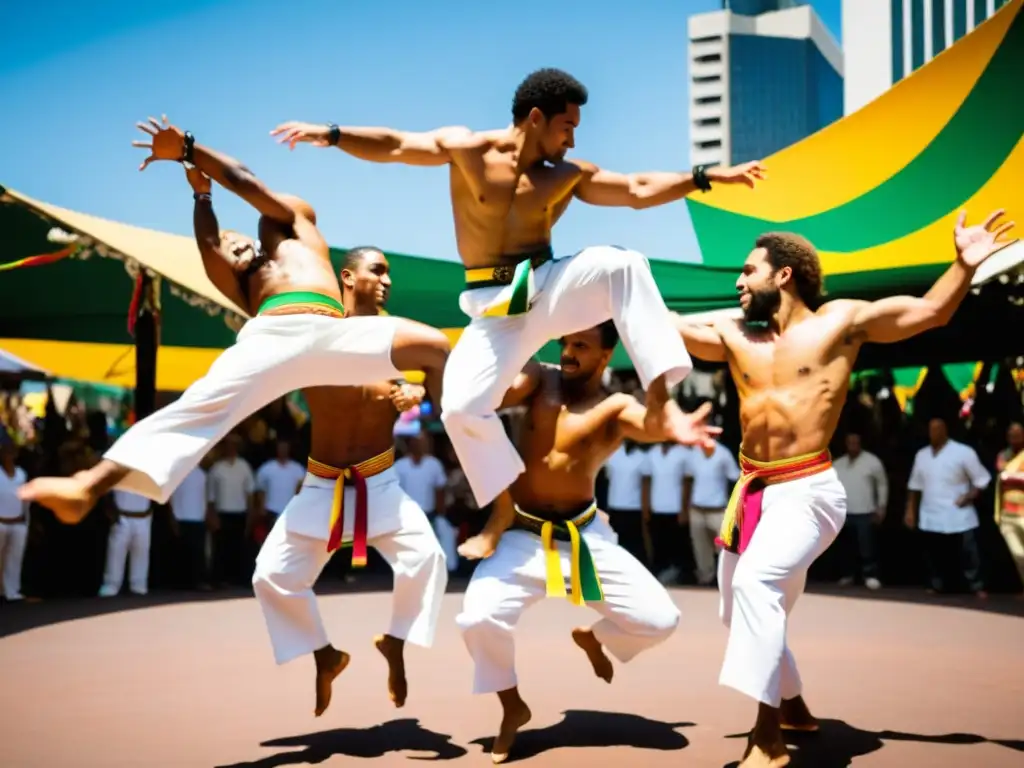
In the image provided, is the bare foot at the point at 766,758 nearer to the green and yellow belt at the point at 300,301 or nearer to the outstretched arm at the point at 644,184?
the outstretched arm at the point at 644,184

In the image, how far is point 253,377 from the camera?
440 cm

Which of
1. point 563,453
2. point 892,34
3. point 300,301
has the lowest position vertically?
point 563,453

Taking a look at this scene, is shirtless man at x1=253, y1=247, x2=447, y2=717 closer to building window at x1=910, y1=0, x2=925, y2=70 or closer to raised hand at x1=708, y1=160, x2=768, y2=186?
raised hand at x1=708, y1=160, x2=768, y2=186

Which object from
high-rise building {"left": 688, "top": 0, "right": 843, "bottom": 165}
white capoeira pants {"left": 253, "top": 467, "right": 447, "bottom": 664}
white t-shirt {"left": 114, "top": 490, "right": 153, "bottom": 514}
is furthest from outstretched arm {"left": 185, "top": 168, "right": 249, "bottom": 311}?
high-rise building {"left": 688, "top": 0, "right": 843, "bottom": 165}

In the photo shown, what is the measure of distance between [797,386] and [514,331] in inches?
45.6

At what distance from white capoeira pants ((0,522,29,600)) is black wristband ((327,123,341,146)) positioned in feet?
22.6

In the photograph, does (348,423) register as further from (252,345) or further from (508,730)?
(508,730)

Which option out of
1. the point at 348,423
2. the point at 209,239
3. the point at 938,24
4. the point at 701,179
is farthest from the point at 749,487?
the point at 938,24

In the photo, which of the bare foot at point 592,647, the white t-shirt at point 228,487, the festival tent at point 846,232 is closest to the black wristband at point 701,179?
the bare foot at point 592,647

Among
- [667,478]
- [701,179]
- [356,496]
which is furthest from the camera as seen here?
[667,478]

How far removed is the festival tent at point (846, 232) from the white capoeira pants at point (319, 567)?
396cm

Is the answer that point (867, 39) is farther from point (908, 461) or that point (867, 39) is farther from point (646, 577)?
point (646, 577)

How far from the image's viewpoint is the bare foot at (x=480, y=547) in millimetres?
4586

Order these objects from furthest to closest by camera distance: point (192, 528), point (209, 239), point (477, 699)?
point (192, 528) → point (477, 699) → point (209, 239)
